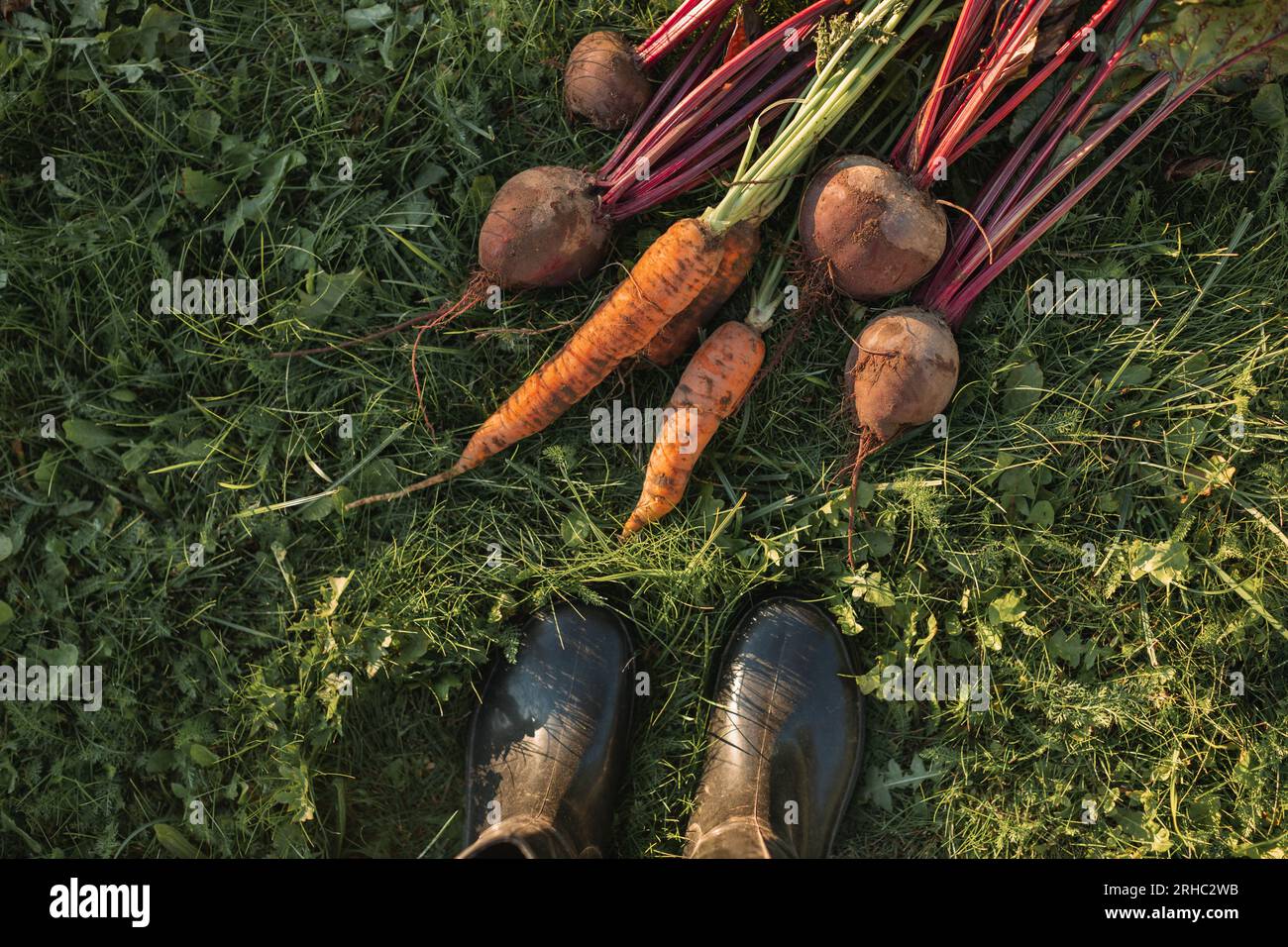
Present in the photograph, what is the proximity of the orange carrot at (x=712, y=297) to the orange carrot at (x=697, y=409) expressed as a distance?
90mm

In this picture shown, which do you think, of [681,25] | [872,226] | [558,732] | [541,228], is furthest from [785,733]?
[681,25]

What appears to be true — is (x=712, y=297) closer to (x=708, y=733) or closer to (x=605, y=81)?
(x=605, y=81)

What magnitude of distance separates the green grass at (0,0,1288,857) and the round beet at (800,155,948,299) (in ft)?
0.89

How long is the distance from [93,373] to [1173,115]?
343cm

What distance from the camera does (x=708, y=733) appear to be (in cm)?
265

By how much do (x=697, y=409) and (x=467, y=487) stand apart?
0.76 metres

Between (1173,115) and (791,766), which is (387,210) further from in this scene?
(1173,115)

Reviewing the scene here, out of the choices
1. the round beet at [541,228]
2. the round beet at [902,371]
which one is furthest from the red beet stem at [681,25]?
the round beet at [902,371]

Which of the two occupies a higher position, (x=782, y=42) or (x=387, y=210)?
(x=782, y=42)

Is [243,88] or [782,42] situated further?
[243,88]

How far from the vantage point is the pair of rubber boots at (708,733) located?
8.35ft

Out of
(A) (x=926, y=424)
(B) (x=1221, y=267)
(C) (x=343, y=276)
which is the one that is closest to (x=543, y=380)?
(C) (x=343, y=276)
